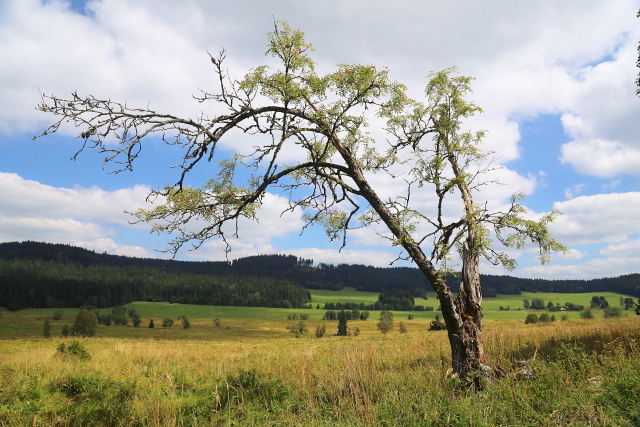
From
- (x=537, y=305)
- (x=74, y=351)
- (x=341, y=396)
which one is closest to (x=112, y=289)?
(x=74, y=351)

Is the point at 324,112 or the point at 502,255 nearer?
A: the point at 324,112

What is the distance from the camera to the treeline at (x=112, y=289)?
14575 cm

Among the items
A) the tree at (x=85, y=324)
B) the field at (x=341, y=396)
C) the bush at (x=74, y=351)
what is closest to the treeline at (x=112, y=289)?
the tree at (x=85, y=324)

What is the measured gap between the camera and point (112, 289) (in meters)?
157

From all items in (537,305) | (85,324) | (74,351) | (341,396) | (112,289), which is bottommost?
(537,305)

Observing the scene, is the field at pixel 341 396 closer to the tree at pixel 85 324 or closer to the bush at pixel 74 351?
the bush at pixel 74 351

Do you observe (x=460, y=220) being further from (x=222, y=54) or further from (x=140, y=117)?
(x=140, y=117)

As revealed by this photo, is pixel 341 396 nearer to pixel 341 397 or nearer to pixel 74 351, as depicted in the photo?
pixel 341 397

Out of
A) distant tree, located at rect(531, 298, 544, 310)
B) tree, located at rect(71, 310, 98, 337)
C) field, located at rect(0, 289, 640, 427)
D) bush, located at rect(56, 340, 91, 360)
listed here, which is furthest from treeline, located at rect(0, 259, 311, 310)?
field, located at rect(0, 289, 640, 427)

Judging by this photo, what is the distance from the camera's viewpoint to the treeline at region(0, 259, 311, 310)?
14575cm

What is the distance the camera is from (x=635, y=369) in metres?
6.98

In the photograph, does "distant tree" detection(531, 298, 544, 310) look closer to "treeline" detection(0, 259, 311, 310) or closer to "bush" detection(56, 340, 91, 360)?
"treeline" detection(0, 259, 311, 310)

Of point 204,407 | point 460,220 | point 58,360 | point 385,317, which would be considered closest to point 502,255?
point 460,220

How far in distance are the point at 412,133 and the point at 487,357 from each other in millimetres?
7047
